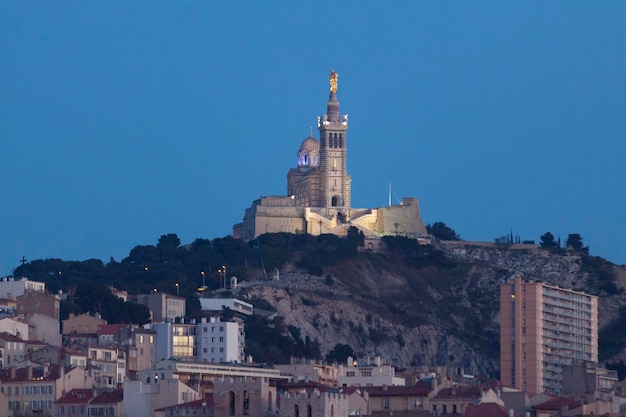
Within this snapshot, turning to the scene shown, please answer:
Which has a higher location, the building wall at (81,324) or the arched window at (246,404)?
the building wall at (81,324)

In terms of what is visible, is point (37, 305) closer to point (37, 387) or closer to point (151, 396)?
point (37, 387)

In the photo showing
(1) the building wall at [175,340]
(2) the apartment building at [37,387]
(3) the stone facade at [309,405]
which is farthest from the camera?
(1) the building wall at [175,340]

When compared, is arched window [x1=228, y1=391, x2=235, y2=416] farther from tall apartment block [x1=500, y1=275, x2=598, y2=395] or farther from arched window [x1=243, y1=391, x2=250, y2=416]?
tall apartment block [x1=500, y1=275, x2=598, y2=395]

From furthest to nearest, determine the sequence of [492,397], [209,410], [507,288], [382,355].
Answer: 1. [382,355]
2. [507,288]
3. [492,397]
4. [209,410]

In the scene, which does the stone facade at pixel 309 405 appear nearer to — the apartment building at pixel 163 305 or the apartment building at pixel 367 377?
the apartment building at pixel 367 377

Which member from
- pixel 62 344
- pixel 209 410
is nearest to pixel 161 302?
pixel 62 344

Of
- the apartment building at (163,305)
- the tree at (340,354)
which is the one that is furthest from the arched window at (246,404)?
the tree at (340,354)

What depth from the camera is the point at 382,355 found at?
192 m

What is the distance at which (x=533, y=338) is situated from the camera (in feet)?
519

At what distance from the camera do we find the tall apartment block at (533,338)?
156 metres

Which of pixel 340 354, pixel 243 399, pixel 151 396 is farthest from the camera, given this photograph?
pixel 340 354

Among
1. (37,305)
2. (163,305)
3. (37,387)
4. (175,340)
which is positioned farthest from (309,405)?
(163,305)

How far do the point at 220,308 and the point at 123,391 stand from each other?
222ft

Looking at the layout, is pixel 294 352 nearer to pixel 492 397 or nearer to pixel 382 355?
pixel 382 355
